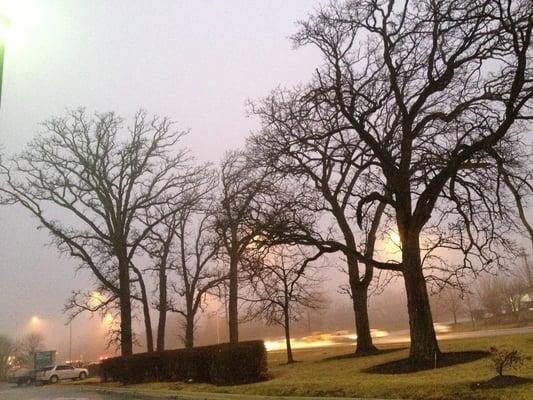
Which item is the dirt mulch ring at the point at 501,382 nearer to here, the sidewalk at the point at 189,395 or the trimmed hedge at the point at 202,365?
the sidewalk at the point at 189,395

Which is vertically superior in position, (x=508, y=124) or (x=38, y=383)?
(x=508, y=124)

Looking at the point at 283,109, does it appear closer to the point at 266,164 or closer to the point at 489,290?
the point at 266,164

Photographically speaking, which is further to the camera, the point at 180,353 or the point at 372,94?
the point at 180,353

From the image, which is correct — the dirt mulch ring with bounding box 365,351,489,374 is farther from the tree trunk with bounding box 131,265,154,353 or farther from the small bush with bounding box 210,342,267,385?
the tree trunk with bounding box 131,265,154,353

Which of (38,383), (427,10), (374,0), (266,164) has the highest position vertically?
(374,0)

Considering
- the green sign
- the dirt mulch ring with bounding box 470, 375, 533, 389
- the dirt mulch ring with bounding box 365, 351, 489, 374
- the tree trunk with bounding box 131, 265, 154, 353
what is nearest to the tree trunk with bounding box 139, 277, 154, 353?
the tree trunk with bounding box 131, 265, 154, 353

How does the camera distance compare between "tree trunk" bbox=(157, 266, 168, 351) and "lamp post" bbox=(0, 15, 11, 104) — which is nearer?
"lamp post" bbox=(0, 15, 11, 104)

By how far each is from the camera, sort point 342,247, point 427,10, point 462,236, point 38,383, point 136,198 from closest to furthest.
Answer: point 427,10 → point 462,236 → point 342,247 → point 136,198 → point 38,383

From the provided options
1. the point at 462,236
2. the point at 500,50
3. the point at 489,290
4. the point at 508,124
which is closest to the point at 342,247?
the point at 462,236

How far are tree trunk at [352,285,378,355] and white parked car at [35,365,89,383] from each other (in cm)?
3064

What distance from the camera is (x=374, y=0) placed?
20141 mm

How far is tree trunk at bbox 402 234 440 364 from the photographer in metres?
18.8

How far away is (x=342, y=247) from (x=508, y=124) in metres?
7.35

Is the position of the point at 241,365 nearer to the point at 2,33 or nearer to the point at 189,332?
the point at 2,33
